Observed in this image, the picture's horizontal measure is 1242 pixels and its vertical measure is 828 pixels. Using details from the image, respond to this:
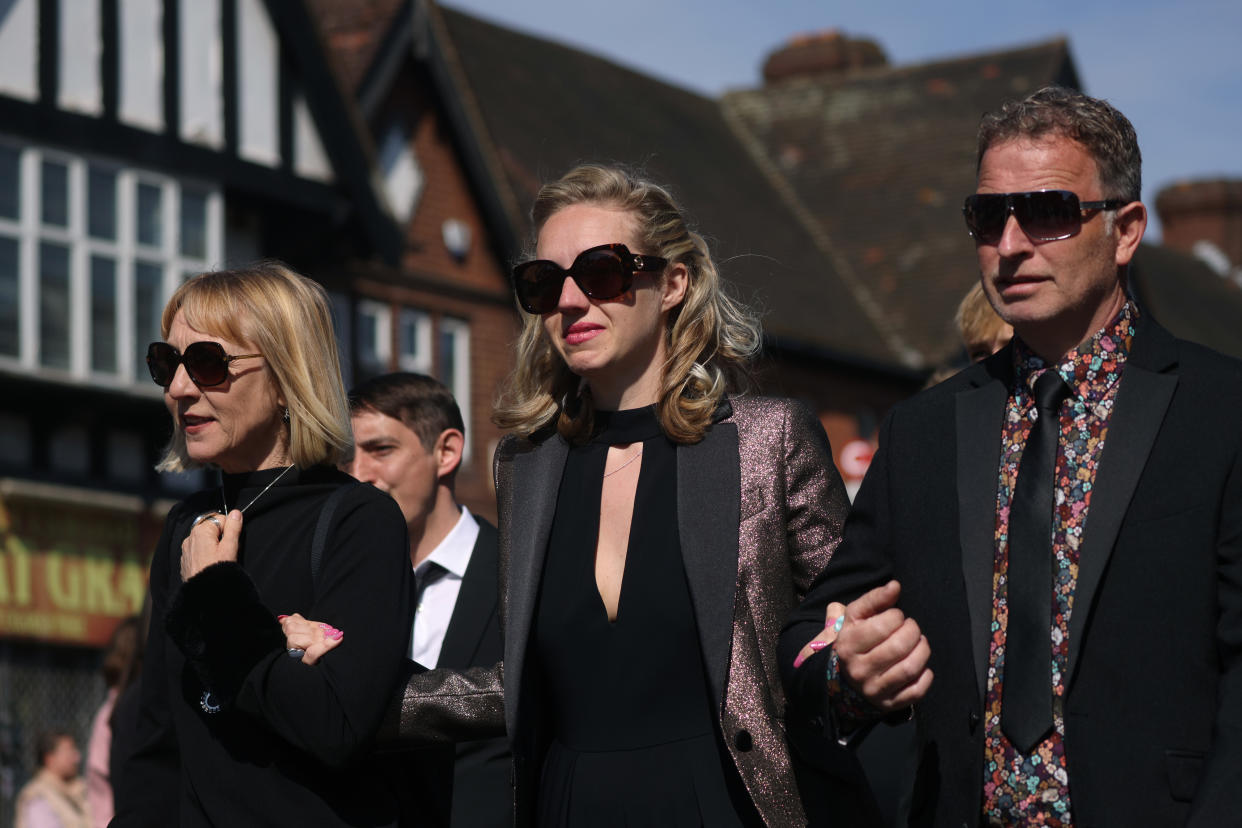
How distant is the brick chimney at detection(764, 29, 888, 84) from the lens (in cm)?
4012

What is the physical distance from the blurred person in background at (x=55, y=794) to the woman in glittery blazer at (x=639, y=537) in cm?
834

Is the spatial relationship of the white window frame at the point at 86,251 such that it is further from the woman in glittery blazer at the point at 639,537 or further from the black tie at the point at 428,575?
the woman in glittery blazer at the point at 639,537

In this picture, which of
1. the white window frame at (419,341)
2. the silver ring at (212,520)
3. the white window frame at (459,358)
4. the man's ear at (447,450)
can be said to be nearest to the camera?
the silver ring at (212,520)

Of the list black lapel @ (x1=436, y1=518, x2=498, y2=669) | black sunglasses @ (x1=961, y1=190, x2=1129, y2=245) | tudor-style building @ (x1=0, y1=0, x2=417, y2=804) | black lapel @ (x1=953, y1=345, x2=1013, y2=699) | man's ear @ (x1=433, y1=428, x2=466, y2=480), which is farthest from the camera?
tudor-style building @ (x1=0, y1=0, x2=417, y2=804)

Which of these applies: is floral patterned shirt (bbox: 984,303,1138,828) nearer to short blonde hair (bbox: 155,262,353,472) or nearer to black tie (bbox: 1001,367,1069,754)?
black tie (bbox: 1001,367,1069,754)

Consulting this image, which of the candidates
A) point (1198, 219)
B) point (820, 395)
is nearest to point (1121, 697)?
point (820, 395)

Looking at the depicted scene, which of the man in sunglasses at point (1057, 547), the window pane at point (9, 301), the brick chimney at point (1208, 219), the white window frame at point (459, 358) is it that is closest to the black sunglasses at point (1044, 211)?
the man in sunglasses at point (1057, 547)

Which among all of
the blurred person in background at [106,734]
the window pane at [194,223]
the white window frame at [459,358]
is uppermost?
the window pane at [194,223]

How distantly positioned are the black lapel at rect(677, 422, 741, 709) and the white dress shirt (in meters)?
1.66

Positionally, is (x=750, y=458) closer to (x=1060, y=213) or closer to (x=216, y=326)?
(x=1060, y=213)

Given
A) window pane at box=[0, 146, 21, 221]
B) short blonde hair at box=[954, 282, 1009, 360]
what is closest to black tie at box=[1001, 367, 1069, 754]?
short blonde hair at box=[954, 282, 1009, 360]

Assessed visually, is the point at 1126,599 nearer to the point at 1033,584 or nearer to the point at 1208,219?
the point at 1033,584

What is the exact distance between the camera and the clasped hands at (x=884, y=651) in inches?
139

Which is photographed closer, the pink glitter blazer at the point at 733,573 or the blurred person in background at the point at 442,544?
the pink glitter blazer at the point at 733,573
